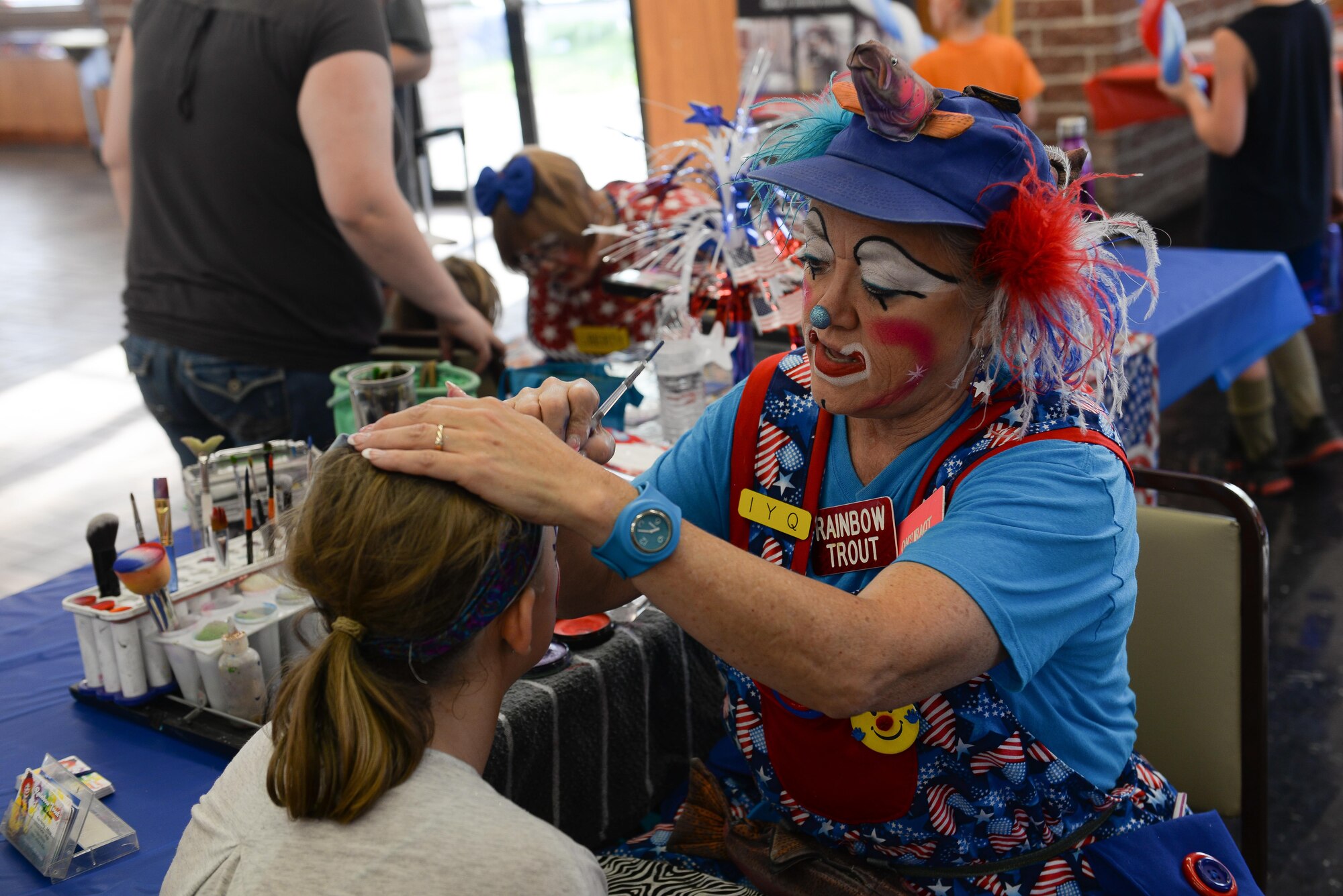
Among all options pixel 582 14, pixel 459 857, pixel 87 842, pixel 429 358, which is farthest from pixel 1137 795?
pixel 582 14

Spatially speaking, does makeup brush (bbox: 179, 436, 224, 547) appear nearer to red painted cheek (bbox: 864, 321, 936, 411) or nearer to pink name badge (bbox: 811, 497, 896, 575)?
pink name badge (bbox: 811, 497, 896, 575)

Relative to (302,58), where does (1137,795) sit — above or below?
below

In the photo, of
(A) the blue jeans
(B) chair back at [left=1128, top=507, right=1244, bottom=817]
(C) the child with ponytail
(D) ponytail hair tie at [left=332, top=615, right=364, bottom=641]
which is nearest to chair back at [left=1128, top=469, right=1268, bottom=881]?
(B) chair back at [left=1128, top=507, right=1244, bottom=817]

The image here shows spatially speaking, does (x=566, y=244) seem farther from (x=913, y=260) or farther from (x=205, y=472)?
(x=913, y=260)

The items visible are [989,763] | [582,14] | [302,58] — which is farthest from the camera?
[582,14]

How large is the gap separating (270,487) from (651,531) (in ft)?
2.84

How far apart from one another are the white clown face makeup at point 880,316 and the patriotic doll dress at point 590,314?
48.5 inches

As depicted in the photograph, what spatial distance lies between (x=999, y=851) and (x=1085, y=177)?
73 centimetres

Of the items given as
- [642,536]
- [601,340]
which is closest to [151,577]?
[642,536]

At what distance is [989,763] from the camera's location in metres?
1.26

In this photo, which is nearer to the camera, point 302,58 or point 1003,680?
point 1003,680

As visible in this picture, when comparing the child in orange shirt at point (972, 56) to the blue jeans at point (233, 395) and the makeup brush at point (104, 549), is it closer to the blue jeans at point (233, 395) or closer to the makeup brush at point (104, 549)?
the blue jeans at point (233, 395)

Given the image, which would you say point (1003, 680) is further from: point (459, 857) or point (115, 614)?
point (115, 614)

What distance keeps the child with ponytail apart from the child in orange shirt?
3.64 metres
